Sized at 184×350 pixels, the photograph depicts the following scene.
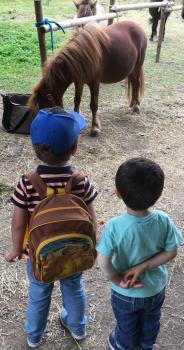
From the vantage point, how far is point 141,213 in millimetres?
1527

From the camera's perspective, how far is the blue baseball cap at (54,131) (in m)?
1.61

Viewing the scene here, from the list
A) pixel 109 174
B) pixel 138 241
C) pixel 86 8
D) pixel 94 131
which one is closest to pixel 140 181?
pixel 138 241

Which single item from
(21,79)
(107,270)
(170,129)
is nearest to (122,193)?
(107,270)

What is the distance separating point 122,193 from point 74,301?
75 cm

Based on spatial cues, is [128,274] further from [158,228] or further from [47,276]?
[47,276]

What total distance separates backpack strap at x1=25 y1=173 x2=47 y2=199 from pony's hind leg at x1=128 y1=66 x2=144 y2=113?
3997mm

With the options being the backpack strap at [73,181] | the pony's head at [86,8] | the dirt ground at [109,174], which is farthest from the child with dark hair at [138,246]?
the pony's head at [86,8]

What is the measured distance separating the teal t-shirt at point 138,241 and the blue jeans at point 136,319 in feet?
0.15

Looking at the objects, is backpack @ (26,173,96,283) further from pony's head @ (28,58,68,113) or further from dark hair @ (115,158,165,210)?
pony's head @ (28,58,68,113)

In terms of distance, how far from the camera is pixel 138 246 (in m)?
1.54

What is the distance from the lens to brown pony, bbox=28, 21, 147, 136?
13.4 feet

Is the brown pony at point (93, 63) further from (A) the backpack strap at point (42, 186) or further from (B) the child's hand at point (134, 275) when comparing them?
(B) the child's hand at point (134, 275)

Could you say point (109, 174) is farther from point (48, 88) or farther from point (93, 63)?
point (93, 63)

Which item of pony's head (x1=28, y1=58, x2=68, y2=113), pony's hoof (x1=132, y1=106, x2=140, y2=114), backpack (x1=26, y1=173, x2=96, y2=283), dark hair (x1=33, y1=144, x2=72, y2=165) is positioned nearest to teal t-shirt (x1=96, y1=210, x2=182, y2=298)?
backpack (x1=26, y1=173, x2=96, y2=283)
